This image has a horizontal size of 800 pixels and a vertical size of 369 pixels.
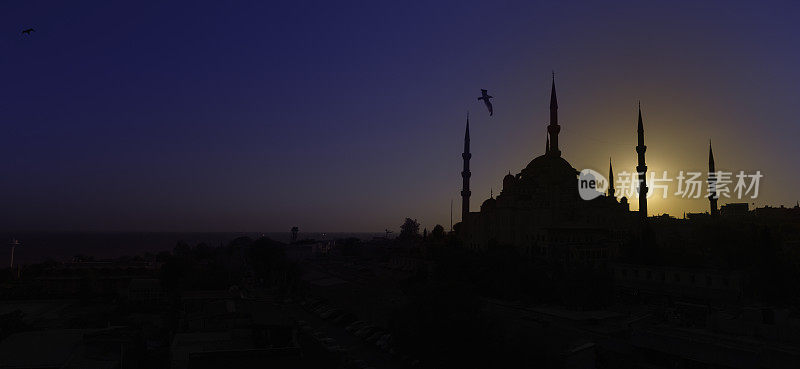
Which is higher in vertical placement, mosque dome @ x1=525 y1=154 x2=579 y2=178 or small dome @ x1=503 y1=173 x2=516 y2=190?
mosque dome @ x1=525 y1=154 x2=579 y2=178

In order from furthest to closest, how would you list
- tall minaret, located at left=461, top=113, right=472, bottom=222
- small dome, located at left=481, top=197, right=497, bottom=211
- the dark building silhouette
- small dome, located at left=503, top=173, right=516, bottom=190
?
1. tall minaret, located at left=461, top=113, right=472, bottom=222
2. small dome, located at left=481, top=197, right=497, bottom=211
3. small dome, located at left=503, top=173, right=516, bottom=190
4. the dark building silhouette

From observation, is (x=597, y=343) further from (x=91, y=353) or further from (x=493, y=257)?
(x=91, y=353)

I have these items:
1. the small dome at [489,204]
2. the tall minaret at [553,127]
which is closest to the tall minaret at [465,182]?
the small dome at [489,204]

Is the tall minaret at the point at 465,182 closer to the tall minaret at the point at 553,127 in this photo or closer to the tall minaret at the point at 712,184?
the tall minaret at the point at 553,127

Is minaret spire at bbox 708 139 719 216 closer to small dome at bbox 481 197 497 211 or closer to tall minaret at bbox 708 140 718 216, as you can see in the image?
tall minaret at bbox 708 140 718 216

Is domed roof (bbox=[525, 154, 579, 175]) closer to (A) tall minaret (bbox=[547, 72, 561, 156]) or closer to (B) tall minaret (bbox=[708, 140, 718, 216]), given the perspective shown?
(A) tall minaret (bbox=[547, 72, 561, 156])

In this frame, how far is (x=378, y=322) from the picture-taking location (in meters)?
36.5

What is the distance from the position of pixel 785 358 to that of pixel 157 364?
31.4 m

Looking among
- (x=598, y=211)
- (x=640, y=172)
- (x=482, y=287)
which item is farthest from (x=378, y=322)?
(x=640, y=172)

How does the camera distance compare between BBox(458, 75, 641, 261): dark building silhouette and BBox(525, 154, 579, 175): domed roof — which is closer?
BBox(458, 75, 641, 261): dark building silhouette

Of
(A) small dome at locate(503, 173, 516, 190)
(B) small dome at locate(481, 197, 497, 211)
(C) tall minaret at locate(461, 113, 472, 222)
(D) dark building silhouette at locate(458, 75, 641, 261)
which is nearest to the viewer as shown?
(D) dark building silhouette at locate(458, 75, 641, 261)

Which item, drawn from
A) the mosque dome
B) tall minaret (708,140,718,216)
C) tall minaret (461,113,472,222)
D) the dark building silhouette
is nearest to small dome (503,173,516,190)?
the dark building silhouette

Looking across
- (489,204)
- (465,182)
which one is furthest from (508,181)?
(465,182)

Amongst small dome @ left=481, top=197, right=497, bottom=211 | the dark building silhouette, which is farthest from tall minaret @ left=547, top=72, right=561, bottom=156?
small dome @ left=481, top=197, right=497, bottom=211
